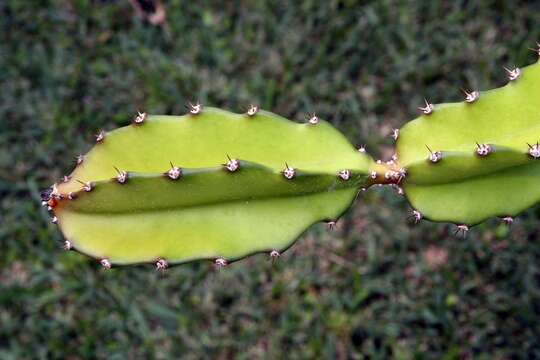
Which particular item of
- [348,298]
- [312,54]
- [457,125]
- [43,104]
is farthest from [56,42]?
[457,125]

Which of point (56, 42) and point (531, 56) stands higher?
point (56, 42)

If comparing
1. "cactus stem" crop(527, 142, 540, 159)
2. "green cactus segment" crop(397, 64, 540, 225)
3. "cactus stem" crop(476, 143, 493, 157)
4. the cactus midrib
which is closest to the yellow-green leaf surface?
the cactus midrib

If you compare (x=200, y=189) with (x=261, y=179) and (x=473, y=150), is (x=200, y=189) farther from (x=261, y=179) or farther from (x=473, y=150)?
(x=473, y=150)

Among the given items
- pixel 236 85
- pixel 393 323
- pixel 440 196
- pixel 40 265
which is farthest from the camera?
pixel 236 85

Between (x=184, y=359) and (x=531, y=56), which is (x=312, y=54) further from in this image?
(x=184, y=359)

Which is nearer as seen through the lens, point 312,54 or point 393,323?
point 393,323

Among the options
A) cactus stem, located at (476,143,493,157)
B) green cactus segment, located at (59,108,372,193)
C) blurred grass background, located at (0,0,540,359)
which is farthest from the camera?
blurred grass background, located at (0,0,540,359)

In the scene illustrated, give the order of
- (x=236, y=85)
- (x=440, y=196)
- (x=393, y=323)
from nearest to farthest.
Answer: (x=440, y=196)
(x=393, y=323)
(x=236, y=85)

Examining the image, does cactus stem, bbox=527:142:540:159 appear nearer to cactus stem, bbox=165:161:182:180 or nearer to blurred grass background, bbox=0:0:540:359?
cactus stem, bbox=165:161:182:180

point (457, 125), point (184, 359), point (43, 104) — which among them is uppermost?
point (43, 104)
